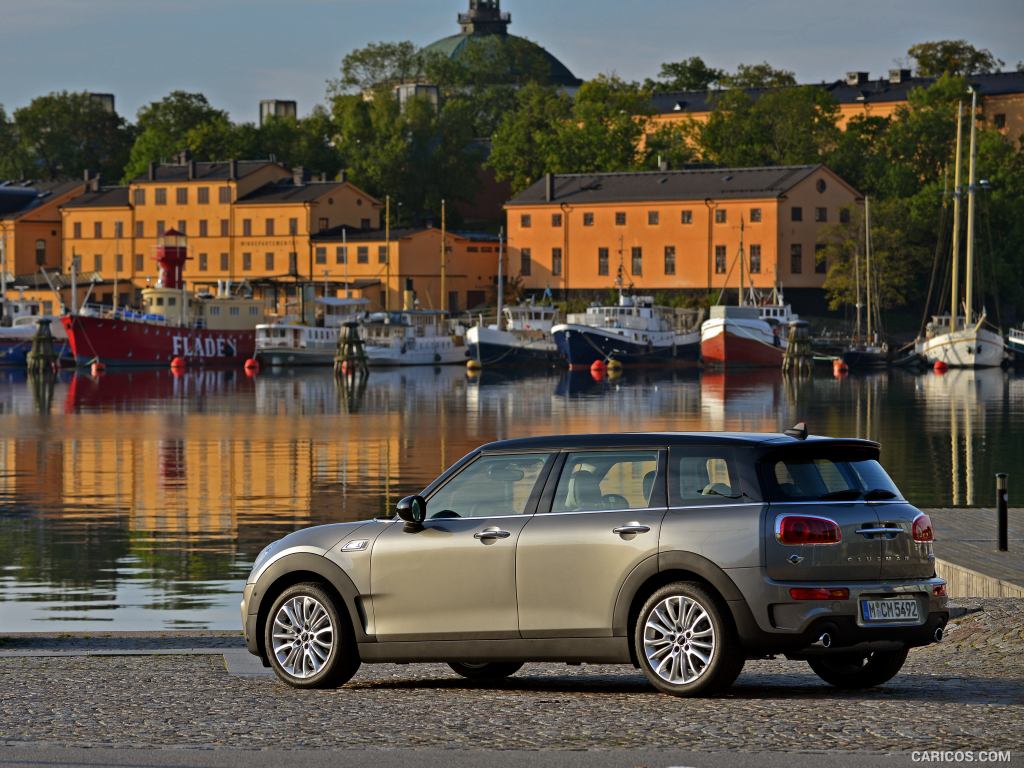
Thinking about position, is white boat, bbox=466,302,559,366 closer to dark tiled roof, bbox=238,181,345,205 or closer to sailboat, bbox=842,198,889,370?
sailboat, bbox=842,198,889,370

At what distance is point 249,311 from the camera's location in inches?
4840

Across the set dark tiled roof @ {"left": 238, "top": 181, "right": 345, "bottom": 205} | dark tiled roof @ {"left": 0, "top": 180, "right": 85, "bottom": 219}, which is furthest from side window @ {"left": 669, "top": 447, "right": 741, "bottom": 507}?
dark tiled roof @ {"left": 0, "top": 180, "right": 85, "bottom": 219}

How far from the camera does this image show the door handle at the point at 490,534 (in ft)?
41.8

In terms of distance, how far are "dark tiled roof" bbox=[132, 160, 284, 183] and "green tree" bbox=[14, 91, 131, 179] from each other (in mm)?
21676

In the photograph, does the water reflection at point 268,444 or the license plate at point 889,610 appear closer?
the license plate at point 889,610

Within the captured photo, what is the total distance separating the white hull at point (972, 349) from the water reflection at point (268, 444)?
2740 mm

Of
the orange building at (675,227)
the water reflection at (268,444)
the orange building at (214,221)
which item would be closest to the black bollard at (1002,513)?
the water reflection at (268,444)

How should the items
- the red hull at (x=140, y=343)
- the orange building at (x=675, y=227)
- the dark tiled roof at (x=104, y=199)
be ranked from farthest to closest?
1. the dark tiled roof at (x=104, y=199)
2. the orange building at (x=675, y=227)
3. the red hull at (x=140, y=343)

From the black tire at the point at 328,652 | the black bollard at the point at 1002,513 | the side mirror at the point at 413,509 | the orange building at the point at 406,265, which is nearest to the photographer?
the side mirror at the point at 413,509

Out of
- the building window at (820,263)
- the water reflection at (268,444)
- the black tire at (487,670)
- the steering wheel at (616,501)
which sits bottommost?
the water reflection at (268,444)

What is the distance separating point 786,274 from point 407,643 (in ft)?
391

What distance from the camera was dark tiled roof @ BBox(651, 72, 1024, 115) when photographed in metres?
160

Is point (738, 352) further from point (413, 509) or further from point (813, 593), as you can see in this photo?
point (813, 593)

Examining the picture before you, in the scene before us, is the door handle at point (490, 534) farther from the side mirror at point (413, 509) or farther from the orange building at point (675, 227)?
the orange building at point (675, 227)
